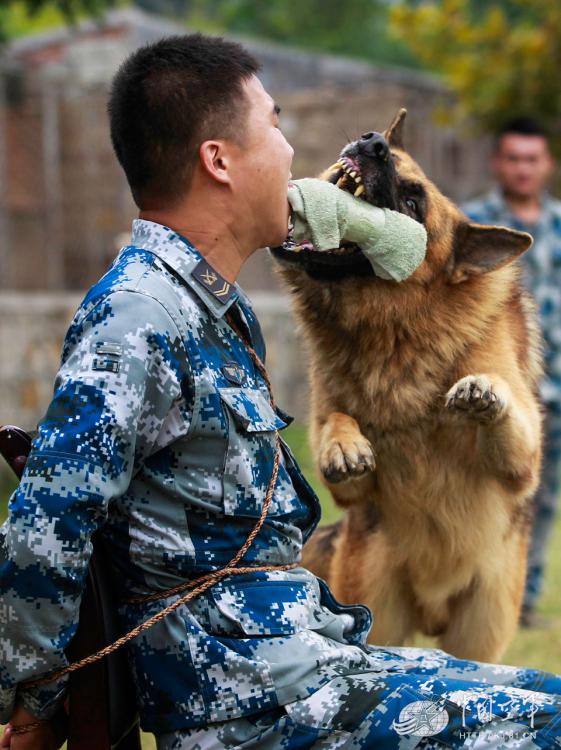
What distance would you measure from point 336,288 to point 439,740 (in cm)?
200

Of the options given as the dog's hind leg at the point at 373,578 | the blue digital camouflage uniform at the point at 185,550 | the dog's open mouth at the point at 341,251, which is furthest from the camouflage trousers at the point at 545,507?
the blue digital camouflage uniform at the point at 185,550

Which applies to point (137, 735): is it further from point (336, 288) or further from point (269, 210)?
point (336, 288)

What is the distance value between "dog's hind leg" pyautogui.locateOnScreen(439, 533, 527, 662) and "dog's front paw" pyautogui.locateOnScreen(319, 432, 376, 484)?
119cm

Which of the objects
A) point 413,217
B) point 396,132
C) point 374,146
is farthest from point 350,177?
point 396,132

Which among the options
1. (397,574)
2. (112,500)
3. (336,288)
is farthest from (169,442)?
(397,574)

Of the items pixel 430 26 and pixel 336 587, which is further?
pixel 430 26

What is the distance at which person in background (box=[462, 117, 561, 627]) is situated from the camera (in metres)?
6.71

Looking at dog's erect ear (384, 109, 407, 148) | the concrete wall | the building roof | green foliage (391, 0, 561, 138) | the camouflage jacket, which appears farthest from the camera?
the building roof

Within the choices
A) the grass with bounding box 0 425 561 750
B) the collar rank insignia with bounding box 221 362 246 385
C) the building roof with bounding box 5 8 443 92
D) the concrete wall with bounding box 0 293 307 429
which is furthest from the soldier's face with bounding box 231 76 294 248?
the building roof with bounding box 5 8 443 92

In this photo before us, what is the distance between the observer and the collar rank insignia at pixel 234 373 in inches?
98.2

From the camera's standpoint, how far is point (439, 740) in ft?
7.43

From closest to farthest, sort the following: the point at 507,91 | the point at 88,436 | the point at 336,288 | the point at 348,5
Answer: the point at 88,436, the point at 336,288, the point at 507,91, the point at 348,5

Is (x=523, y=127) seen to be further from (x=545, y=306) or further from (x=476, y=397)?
(x=476, y=397)

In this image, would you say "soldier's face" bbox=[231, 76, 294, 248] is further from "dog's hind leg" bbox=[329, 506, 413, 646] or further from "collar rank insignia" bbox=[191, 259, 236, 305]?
"dog's hind leg" bbox=[329, 506, 413, 646]
